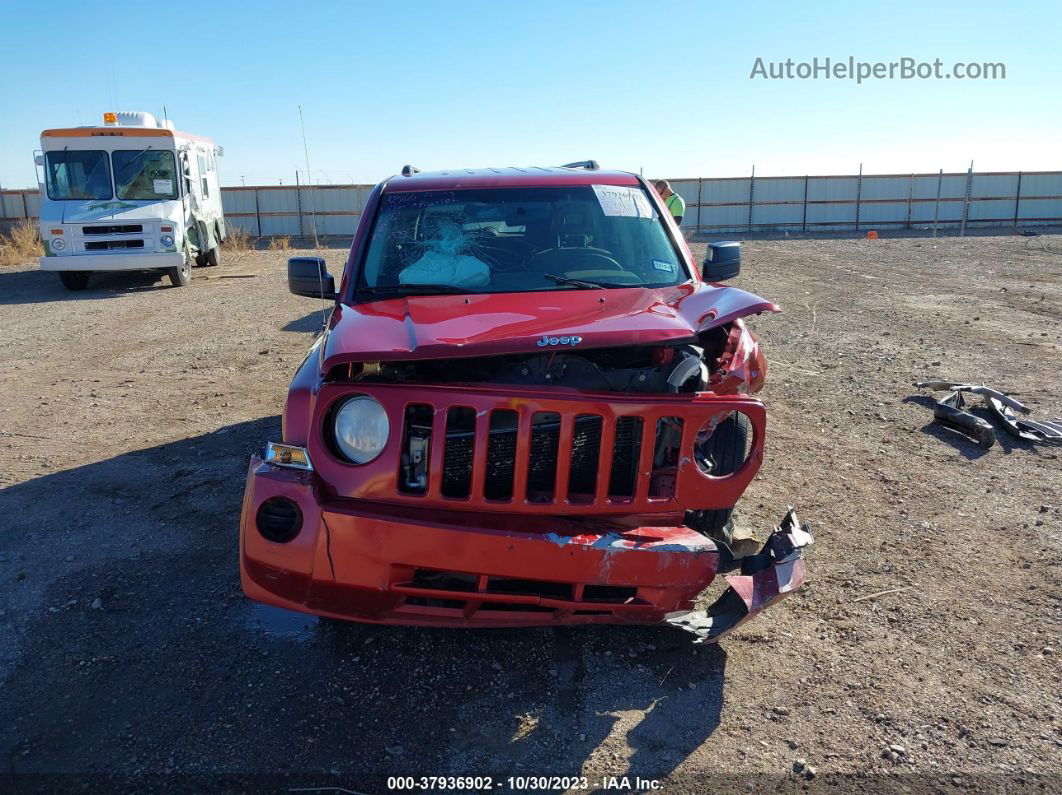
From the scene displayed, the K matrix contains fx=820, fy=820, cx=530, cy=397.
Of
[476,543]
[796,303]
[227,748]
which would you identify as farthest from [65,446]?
[796,303]

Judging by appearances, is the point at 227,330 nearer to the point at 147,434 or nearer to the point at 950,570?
the point at 147,434

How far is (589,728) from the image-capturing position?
2812mm

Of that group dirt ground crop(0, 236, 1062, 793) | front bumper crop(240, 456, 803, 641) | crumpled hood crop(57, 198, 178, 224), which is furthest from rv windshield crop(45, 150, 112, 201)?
front bumper crop(240, 456, 803, 641)

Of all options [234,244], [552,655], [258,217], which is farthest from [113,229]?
[258,217]

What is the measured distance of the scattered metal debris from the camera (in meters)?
5.64

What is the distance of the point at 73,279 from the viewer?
1454 centimetres

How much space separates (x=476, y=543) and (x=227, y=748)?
1.08 meters

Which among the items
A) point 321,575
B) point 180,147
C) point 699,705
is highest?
point 180,147

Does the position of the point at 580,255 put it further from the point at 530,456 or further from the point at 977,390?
the point at 977,390

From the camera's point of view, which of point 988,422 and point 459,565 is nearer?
point 459,565

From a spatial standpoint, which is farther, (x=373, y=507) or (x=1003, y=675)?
(x=1003, y=675)

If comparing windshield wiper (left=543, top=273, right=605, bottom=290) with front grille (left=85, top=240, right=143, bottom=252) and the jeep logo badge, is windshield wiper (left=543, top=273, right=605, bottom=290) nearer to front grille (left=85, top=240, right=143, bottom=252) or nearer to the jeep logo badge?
the jeep logo badge

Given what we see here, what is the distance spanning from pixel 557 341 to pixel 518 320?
38 cm

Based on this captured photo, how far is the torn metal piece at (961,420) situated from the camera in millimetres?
5598
